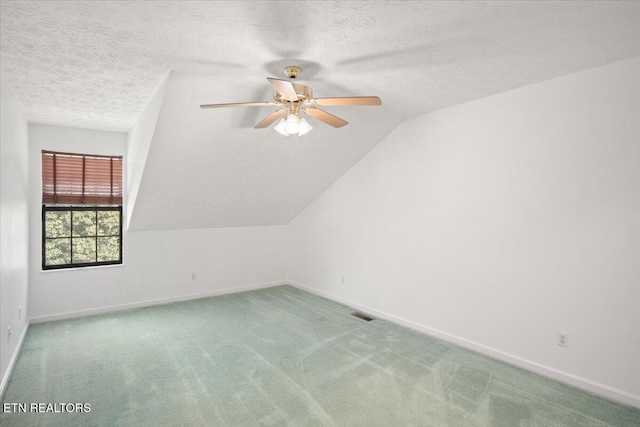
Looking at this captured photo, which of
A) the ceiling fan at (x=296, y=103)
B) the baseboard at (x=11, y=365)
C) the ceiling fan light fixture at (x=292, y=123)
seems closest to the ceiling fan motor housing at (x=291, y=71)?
the ceiling fan at (x=296, y=103)

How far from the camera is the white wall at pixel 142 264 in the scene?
13.6 ft

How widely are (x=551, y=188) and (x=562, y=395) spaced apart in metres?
1.63

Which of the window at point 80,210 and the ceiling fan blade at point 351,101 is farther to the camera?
the window at point 80,210

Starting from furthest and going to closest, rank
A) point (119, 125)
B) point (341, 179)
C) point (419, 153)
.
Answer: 1. point (341, 179)
2. point (119, 125)
3. point (419, 153)

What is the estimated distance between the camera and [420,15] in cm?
184

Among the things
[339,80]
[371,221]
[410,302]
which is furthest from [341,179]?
[339,80]

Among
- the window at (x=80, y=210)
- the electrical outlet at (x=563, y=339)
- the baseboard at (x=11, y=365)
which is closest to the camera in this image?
the baseboard at (x=11, y=365)

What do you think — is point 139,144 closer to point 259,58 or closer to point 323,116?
point 259,58

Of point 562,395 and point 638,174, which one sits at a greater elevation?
point 638,174

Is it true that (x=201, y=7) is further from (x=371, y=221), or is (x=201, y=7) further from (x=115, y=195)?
(x=115, y=195)

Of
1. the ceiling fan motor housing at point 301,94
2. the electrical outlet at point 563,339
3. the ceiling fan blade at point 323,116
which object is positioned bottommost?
the electrical outlet at point 563,339

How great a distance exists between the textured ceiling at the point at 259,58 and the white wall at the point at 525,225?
0.29 meters

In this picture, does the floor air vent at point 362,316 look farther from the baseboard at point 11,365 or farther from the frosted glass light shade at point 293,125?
the baseboard at point 11,365

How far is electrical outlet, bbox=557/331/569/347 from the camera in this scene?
277 centimetres
